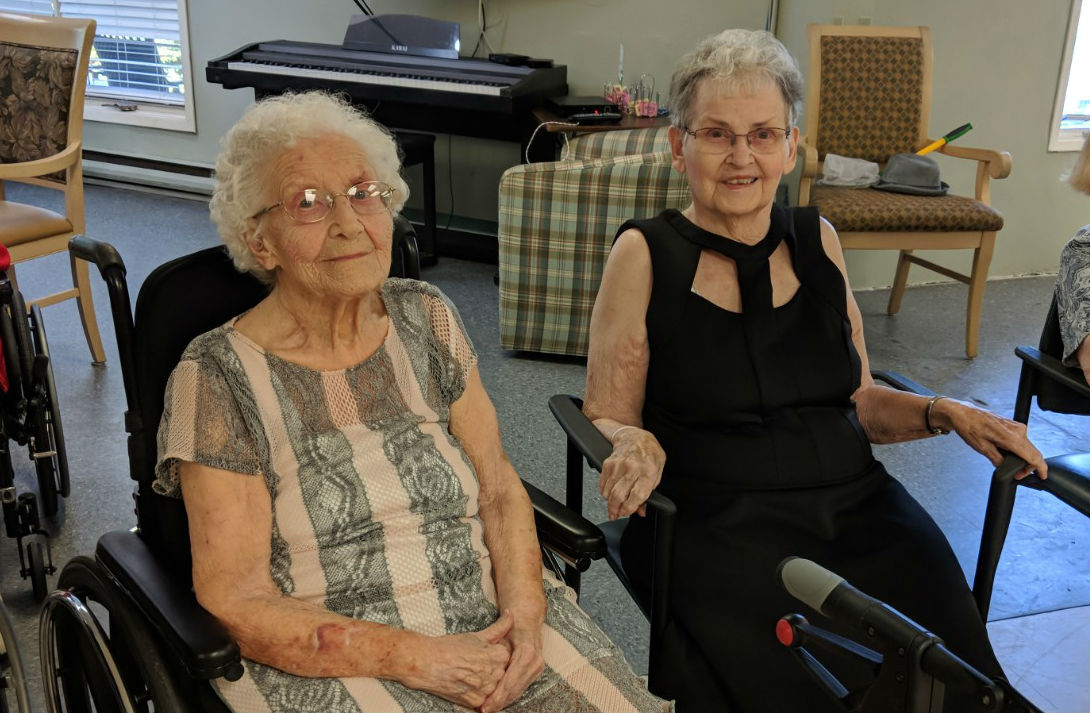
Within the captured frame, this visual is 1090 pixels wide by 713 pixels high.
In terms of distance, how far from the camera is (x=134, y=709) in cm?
132

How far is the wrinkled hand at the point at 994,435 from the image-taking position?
5.23 ft

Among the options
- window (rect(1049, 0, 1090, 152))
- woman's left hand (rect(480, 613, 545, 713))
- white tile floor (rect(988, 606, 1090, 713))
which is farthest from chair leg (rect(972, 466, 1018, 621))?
window (rect(1049, 0, 1090, 152))

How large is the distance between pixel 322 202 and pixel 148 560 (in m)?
0.53

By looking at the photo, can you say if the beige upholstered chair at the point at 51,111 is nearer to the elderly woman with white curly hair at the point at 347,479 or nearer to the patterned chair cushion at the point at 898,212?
the elderly woman with white curly hair at the point at 347,479

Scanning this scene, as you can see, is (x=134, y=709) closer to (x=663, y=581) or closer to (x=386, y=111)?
(x=663, y=581)

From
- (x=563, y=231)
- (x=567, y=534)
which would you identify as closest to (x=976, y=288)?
(x=563, y=231)

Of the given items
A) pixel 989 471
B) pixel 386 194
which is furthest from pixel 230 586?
pixel 989 471

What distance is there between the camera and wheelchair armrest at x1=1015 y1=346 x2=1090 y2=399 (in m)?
1.84

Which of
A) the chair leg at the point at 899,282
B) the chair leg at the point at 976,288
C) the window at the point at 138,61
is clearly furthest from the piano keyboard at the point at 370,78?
the chair leg at the point at 976,288

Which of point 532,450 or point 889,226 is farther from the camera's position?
point 889,226

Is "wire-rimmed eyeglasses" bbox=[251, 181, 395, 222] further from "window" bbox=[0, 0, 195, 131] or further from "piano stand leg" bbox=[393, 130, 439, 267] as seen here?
"window" bbox=[0, 0, 195, 131]

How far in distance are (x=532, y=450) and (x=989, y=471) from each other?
1.33 metres

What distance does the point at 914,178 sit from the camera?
3.95 meters

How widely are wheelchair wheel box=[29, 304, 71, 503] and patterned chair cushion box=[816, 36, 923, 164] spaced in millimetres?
2912
